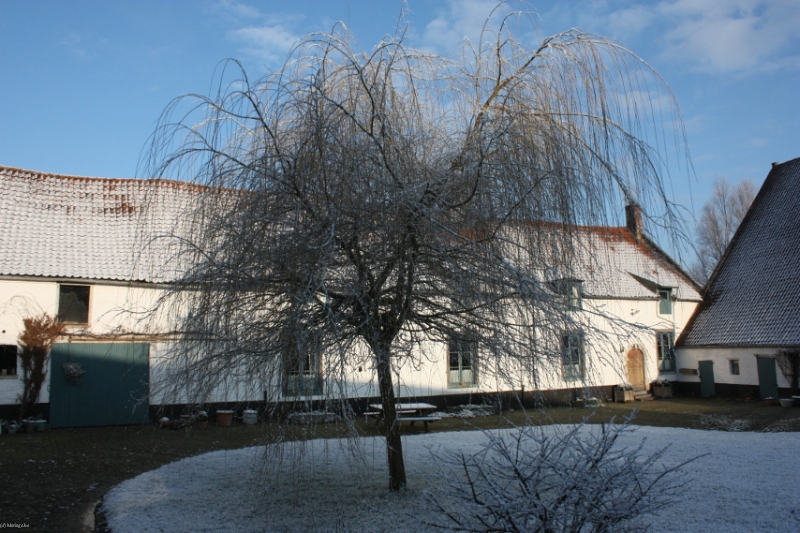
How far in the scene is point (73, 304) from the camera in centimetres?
1364

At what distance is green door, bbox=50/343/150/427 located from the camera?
13.2 metres

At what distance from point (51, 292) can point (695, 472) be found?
1324 cm

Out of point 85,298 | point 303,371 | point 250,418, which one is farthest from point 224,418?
point 303,371

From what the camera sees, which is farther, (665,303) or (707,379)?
(665,303)

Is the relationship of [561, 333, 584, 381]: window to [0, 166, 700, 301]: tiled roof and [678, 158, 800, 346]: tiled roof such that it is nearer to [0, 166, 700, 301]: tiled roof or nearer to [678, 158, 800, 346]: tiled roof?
[0, 166, 700, 301]: tiled roof

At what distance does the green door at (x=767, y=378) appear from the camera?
18.2m

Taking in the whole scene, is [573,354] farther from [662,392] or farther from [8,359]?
[662,392]

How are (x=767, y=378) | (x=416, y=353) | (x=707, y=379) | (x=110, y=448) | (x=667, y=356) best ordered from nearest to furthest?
(x=416, y=353), (x=110, y=448), (x=767, y=378), (x=707, y=379), (x=667, y=356)

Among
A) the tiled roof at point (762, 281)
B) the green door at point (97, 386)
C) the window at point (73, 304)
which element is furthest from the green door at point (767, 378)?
the window at point (73, 304)

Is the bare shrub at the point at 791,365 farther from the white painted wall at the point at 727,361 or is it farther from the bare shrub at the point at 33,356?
the bare shrub at the point at 33,356

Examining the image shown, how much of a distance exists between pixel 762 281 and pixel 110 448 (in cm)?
2000

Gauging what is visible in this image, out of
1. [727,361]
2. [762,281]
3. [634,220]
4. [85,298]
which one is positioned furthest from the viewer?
[727,361]

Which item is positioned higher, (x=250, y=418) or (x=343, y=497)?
(x=250, y=418)

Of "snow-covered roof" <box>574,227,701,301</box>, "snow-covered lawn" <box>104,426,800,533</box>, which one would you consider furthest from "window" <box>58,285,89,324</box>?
"snow-covered roof" <box>574,227,701,301</box>
